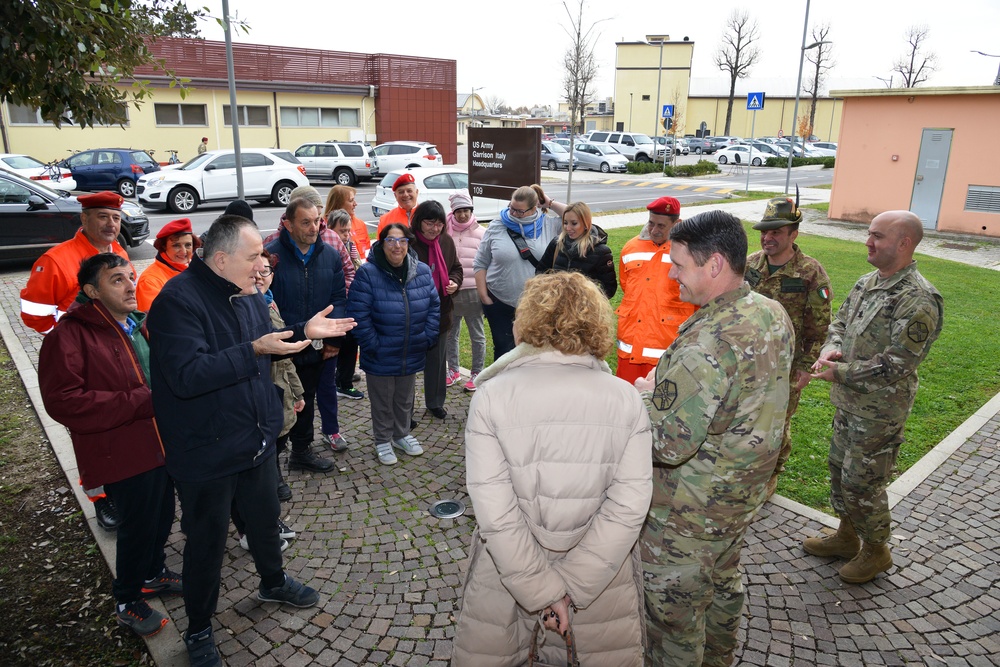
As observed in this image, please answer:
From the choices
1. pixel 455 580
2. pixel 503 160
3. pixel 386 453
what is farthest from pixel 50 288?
pixel 503 160

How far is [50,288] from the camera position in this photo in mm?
4457

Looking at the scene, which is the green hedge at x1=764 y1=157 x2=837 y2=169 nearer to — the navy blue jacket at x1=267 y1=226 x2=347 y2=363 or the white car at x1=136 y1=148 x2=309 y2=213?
the white car at x1=136 y1=148 x2=309 y2=213

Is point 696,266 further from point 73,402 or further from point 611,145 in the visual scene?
point 611,145

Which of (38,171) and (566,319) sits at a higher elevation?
(566,319)

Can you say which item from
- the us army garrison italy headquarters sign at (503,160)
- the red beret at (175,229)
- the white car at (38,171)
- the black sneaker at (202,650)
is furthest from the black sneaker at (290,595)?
the white car at (38,171)

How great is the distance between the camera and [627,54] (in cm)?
6838

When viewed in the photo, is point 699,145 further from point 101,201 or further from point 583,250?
point 101,201

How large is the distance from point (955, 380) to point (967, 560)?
3.70m

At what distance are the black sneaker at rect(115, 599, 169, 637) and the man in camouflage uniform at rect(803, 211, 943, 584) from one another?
3.84 metres

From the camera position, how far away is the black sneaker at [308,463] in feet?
16.7

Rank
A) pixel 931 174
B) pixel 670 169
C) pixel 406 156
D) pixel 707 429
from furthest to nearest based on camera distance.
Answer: pixel 670 169 → pixel 406 156 → pixel 931 174 → pixel 707 429

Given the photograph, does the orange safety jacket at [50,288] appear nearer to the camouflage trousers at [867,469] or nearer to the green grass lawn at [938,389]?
the green grass lawn at [938,389]

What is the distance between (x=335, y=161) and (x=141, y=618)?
2533 cm

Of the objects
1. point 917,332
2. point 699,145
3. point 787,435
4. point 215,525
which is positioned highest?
point 699,145
